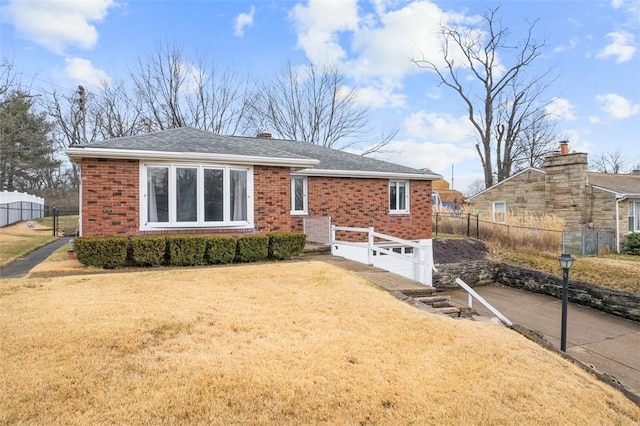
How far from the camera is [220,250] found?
9.59 metres

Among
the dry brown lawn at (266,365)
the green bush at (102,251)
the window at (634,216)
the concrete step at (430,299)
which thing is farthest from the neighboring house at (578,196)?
the green bush at (102,251)

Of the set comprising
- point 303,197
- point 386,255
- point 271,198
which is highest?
point 303,197

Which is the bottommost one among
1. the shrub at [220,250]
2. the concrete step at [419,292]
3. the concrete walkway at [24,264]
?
the concrete step at [419,292]

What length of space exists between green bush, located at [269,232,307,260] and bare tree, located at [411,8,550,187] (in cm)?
2604

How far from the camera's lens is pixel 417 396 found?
3.77 metres

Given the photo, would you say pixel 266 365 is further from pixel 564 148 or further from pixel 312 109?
pixel 312 109

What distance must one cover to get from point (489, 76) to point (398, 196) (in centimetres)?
2247

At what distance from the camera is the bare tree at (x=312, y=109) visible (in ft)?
100

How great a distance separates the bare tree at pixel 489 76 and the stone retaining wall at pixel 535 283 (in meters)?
17.8

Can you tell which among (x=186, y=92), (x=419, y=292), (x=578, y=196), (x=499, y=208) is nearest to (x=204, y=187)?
(x=419, y=292)

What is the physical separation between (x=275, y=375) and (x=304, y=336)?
3.63 ft

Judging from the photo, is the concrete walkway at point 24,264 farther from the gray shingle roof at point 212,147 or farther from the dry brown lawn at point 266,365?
the gray shingle roof at point 212,147

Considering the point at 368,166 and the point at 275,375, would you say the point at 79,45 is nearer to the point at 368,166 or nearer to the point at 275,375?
the point at 368,166

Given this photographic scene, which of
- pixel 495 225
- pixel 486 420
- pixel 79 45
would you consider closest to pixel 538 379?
pixel 486 420
